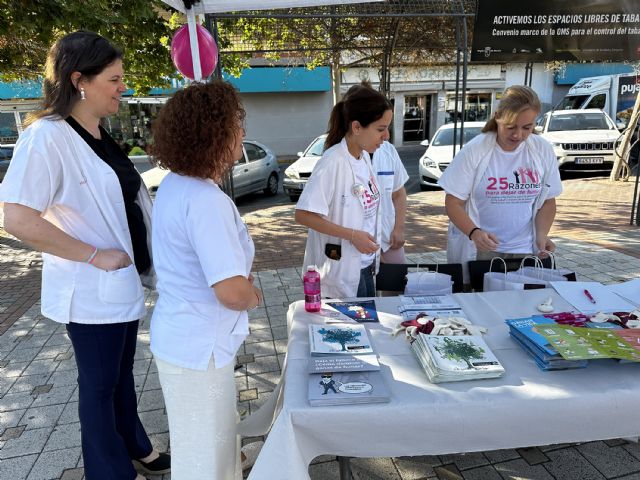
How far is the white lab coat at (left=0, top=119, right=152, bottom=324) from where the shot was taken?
152 cm

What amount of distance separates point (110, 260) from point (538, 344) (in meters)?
1.51

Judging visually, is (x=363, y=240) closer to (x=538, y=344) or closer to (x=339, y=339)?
(x=339, y=339)

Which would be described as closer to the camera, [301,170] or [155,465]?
[155,465]

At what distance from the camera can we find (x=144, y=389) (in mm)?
2961

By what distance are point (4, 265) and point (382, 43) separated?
7826 millimetres

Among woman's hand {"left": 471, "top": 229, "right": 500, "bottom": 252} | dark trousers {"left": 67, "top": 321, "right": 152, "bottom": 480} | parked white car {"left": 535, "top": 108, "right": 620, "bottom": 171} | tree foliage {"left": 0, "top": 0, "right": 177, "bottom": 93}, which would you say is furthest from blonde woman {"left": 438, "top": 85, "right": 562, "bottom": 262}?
parked white car {"left": 535, "top": 108, "right": 620, "bottom": 171}

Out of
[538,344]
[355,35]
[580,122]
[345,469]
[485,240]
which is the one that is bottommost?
[345,469]

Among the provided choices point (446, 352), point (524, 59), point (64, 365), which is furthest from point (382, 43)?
point (446, 352)

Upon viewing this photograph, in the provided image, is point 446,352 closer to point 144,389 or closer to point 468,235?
point 468,235

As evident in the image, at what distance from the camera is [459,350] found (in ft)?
5.20

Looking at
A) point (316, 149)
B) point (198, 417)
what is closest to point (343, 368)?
point (198, 417)

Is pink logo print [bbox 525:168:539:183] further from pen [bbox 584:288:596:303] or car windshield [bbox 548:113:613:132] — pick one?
car windshield [bbox 548:113:613:132]

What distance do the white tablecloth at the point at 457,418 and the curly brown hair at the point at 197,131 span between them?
29.5 inches

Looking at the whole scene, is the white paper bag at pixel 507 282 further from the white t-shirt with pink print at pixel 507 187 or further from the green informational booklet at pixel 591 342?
the green informational booklet at pixel 591 342
